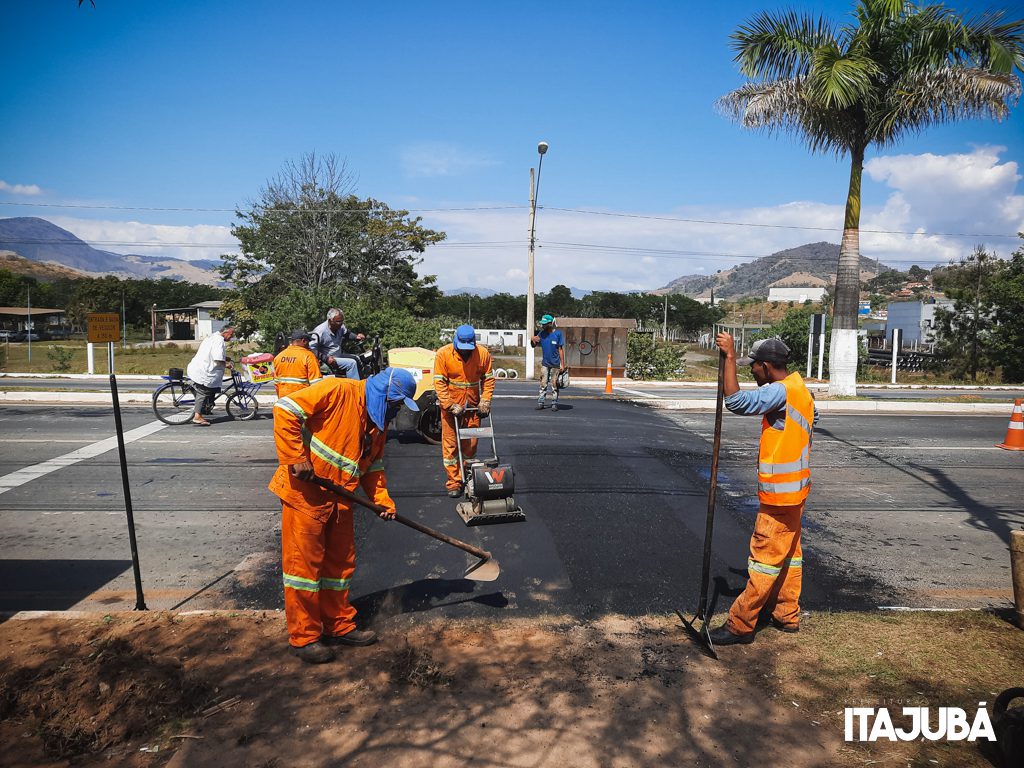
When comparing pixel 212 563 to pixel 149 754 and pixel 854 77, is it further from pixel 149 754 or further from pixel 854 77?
pixel 854 77

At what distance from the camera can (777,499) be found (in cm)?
431

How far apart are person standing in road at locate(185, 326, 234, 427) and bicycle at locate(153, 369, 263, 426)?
144 millimetres

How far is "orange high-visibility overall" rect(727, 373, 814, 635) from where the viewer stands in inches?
170

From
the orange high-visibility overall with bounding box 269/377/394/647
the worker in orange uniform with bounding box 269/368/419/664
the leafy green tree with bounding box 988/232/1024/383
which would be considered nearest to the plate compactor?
the worker in orange uniform with bounding box 269/368/419/664

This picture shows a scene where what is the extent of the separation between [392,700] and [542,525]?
314cm

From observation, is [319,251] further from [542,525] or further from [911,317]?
[911,317]

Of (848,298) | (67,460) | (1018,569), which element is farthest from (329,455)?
(848,298)

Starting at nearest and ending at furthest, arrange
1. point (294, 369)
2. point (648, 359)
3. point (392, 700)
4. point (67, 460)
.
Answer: point (392, 700) → point (294, 369) → point (67, 460) → point (648, 359)

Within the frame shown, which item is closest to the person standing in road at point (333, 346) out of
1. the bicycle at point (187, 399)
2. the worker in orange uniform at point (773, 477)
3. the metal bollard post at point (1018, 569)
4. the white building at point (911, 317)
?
the bicycle at point (187, 399)

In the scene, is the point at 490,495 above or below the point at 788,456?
below

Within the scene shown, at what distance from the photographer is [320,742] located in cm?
332

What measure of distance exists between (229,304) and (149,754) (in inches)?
1308

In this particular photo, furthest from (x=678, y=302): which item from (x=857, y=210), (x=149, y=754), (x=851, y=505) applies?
(x=149, y=754)

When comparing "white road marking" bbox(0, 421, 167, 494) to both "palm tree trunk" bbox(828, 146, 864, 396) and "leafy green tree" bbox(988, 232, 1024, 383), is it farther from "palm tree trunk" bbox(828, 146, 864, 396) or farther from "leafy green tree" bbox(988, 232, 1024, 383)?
"leafy green tree" bbox(988, 232, 1024, 383)
